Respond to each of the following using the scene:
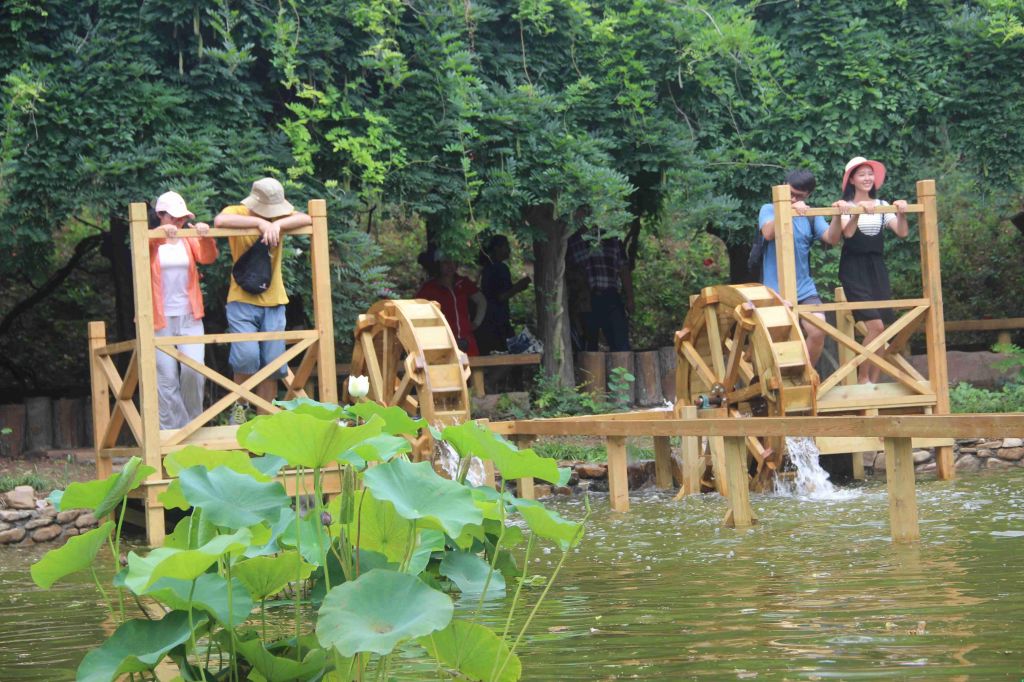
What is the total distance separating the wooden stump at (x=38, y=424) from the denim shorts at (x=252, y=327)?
3.84 meters

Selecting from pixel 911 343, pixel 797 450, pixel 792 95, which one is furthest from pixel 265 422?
pixel 911 343

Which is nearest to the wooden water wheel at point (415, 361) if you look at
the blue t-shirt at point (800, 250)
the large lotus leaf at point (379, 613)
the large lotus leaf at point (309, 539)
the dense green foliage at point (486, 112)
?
the dense green foliage at point (486, 112)

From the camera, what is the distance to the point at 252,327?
→ 27.7 ft

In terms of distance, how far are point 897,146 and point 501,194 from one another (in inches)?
152

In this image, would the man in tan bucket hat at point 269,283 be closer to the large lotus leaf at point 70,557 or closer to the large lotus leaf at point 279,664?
the large lotus leaf at point 70,557

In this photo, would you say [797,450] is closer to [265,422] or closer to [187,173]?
[187,173]

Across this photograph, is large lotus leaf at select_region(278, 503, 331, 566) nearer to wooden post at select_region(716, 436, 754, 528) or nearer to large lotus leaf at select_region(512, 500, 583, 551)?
large lotus leaf at select_region(512, 500, 583, 551)

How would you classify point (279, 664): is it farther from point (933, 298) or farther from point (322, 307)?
point (933, 298)

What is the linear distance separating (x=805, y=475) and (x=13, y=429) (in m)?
6.45

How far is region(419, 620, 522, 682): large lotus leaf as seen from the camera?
337 centimetres

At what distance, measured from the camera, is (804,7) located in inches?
516

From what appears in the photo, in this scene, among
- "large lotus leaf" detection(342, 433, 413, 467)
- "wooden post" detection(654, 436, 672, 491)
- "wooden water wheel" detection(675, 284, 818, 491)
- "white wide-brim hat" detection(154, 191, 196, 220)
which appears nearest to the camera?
"large lotus leaf" detection(342, 433, 413, 467)

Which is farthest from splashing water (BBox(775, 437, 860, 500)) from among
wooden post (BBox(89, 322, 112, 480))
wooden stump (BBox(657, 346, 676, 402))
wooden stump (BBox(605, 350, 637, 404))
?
wooden stump (BBox(657, 346, 676, 402))

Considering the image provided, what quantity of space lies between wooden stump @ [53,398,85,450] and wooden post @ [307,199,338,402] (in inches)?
172
